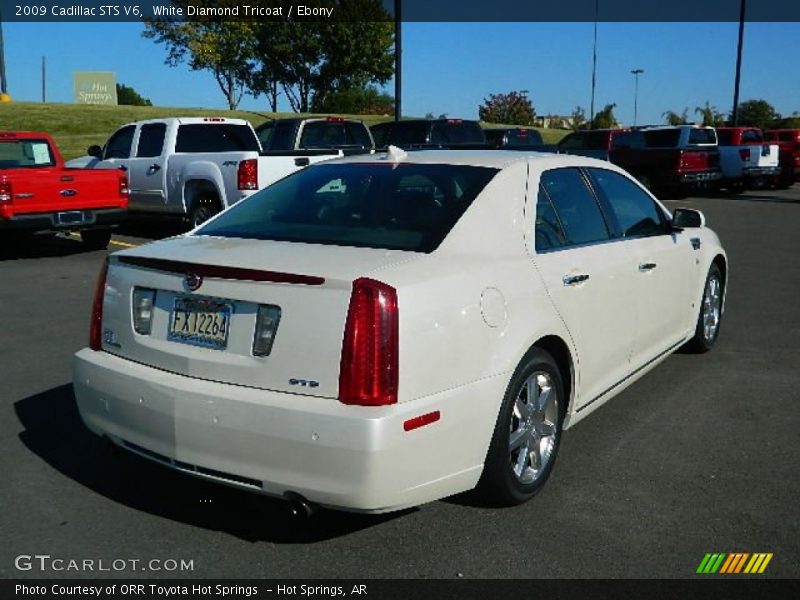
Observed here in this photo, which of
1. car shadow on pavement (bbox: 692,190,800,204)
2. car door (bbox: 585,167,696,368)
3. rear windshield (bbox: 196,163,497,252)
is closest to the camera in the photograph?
rear windshield (bbox: 196,163,497,252)

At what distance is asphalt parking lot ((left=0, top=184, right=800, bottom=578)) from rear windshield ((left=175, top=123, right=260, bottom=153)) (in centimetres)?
802

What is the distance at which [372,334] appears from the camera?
2953 mm

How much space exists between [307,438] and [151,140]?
11.6 m

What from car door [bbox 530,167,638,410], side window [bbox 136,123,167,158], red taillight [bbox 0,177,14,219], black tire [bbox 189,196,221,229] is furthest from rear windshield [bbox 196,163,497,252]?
side window [bbox 136,123,167,158]

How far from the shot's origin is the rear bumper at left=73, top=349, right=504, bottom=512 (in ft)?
9.55

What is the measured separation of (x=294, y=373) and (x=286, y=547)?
0.80 metres

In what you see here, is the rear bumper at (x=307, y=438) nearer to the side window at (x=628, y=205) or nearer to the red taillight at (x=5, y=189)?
the side window at (x=628, y=205)

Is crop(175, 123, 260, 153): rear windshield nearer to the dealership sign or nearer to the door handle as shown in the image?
the door handle

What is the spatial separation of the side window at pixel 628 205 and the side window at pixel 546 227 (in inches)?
Result: 26.7

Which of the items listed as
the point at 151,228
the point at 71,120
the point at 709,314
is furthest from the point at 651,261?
the point at 71,120

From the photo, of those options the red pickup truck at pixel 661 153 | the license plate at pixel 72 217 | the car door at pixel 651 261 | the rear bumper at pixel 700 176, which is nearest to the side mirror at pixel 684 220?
the car door at pixel 651 261

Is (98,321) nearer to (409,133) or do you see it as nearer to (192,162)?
→ (192,162)
